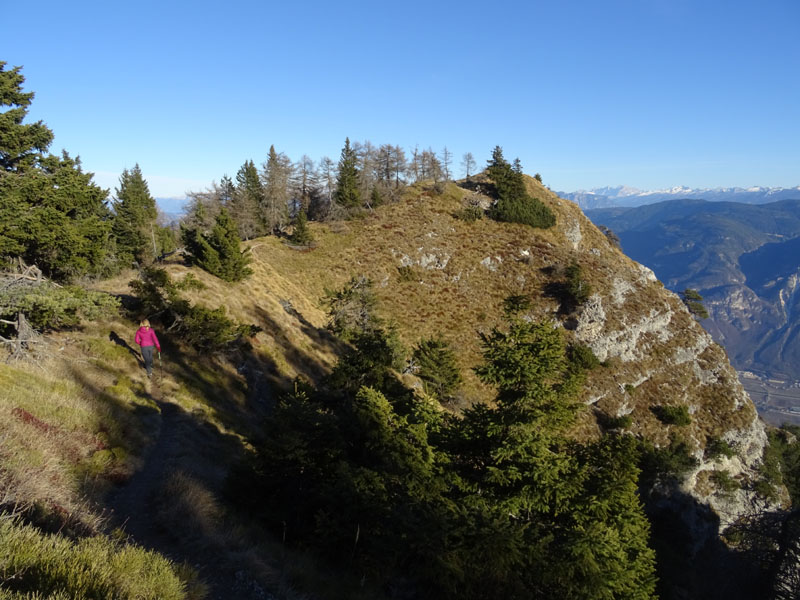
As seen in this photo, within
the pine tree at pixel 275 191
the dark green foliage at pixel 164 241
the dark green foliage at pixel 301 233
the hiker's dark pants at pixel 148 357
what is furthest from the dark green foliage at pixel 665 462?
the dark green foliage at pixel 164 241

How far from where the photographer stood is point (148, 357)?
14.6 m

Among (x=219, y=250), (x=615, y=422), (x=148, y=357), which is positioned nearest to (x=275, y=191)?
(x=219, y=250)

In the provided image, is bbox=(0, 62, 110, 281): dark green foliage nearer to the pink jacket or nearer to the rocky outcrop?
the pink jacket

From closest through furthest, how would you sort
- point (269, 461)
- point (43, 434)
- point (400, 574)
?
1. point (43, 434)
2. point (400, 574)
3. point (269, 461)

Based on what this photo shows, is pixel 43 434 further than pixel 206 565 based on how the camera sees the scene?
Yes

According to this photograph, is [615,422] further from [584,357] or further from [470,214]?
[470,214]

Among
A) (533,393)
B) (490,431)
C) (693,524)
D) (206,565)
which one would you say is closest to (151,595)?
(206,565)

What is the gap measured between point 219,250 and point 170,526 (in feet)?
81.9

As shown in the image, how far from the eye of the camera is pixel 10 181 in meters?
11.6

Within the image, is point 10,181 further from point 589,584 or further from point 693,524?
point 693,524

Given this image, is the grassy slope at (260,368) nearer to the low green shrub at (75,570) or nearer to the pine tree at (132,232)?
the low green shrub at (75,570)

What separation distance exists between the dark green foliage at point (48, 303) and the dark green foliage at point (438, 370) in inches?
928

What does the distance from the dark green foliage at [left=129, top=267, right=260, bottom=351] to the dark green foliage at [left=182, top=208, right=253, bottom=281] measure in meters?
9.13

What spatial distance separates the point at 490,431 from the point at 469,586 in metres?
3.10
